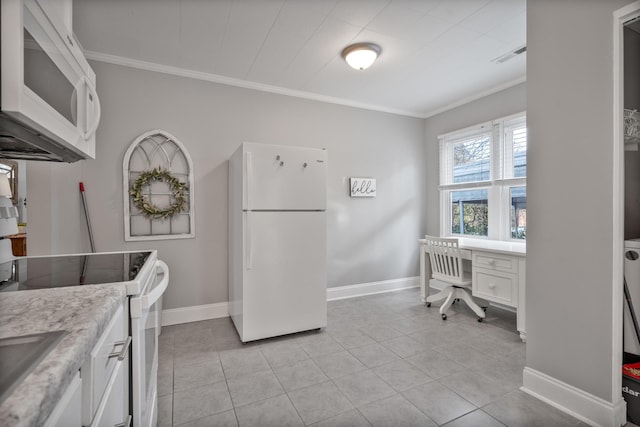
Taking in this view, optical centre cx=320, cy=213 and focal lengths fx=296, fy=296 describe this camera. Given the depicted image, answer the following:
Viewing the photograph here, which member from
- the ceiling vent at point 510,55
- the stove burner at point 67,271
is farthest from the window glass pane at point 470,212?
the stove burner at point 67,271

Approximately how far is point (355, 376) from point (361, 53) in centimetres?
258

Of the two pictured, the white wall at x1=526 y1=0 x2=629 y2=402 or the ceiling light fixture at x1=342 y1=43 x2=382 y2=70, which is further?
the ceiling light fixture at x1=342 y1=43 x2=382 y2=70

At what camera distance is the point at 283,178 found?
2637 mm

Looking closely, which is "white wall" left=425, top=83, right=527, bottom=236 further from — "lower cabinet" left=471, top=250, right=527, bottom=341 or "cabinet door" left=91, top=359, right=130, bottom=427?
"cabinet door" left=91, top=359, right=130, bottom=427

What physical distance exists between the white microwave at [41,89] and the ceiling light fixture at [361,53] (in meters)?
2.00

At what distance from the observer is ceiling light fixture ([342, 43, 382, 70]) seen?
2566 mm

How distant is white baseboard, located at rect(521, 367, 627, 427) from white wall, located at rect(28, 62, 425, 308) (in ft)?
7.56

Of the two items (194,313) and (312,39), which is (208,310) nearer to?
(194,313)

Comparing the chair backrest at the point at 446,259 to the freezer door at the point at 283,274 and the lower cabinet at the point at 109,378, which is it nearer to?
the freezer door at the point at 283,274

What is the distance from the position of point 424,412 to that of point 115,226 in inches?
115

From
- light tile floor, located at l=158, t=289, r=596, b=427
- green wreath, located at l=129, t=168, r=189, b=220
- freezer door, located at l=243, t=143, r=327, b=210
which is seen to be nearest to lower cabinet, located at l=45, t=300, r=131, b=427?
light tile floor, located at l=158, t=289, r=596, b=427

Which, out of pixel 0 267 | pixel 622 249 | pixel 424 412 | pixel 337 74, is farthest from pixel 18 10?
pixel 337 74

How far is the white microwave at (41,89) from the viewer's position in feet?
2.17

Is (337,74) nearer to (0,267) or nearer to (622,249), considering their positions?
(622,249)
